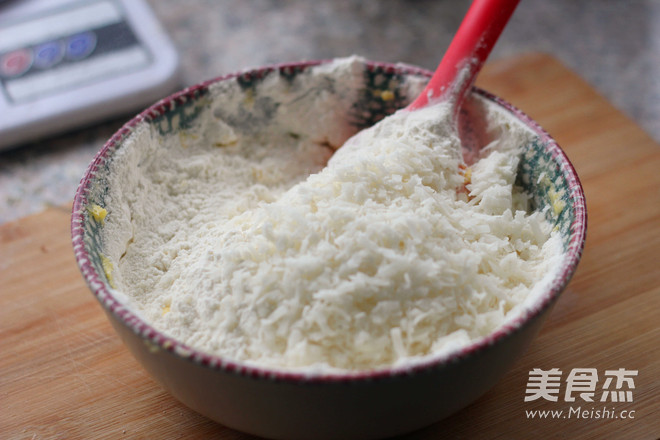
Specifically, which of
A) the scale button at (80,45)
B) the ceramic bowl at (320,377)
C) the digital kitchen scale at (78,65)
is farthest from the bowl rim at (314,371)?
the scale button at (80,45)

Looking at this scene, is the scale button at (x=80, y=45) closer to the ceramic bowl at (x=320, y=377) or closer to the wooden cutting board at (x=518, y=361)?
the wooden cutting board at (x=518, y=361)

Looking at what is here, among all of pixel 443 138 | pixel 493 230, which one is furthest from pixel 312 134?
pixel 493 230

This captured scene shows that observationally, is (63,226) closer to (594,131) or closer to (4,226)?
(4,226)

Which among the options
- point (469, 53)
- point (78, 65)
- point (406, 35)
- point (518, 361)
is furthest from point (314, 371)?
point (406, 35)

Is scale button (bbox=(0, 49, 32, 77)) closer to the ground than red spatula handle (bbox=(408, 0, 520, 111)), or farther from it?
closer to the ground

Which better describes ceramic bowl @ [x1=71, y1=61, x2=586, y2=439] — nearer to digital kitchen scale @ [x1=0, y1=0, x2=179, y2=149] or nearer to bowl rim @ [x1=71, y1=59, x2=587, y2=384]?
bowl rim @ [x1=71, y1=59, x2=587, y2=384]

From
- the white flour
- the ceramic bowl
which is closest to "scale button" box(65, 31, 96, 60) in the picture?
the white flour

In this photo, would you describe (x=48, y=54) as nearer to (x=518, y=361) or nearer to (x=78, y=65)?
(x=78, y=65)
